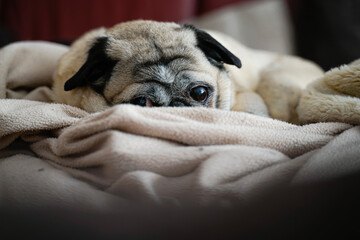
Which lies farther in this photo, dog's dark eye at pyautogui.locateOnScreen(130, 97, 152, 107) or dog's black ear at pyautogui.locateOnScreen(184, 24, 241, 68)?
dog's black ear at pyautogui.locateOnScreen(184, 24, 241, 68)

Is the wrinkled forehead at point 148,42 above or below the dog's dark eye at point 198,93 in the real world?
above

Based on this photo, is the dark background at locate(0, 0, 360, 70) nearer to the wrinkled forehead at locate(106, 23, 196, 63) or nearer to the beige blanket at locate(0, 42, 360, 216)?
the wrinkled forehead at locate(106, 23, 196, 63)

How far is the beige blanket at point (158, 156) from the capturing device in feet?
2.54

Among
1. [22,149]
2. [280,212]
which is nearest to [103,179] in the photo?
Result: [22,149]

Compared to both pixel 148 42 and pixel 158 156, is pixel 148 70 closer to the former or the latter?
pixel 148 42

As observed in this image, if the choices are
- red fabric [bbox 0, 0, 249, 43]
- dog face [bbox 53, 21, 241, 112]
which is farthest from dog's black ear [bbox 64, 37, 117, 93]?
red fabric [bbox 0, 0, 249, 43]

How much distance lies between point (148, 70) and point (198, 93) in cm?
19

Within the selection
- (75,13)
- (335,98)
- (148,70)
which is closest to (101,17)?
(75,13)

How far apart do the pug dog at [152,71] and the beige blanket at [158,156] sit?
0.63ft

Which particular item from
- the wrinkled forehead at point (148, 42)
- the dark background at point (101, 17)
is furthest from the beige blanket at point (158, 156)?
the dark background at point (101, 17)

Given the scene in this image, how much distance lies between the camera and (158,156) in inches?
33.7

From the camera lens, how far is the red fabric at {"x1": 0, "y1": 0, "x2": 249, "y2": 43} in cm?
235

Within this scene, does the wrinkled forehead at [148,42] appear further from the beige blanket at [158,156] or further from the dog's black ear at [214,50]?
the beige blanket at [158,156]

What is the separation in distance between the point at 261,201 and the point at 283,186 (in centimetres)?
10
